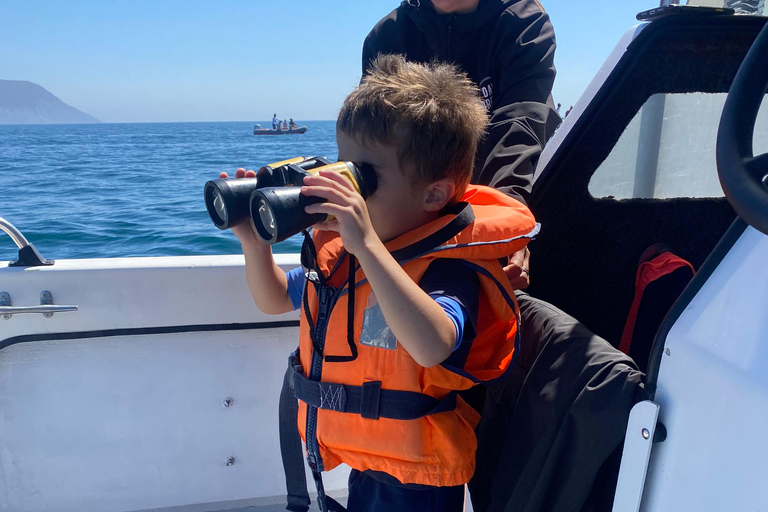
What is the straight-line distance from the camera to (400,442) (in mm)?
1223

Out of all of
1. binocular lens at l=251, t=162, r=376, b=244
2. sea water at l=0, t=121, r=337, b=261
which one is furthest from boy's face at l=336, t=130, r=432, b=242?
sea water at l=0, t=121, r=337, b=261

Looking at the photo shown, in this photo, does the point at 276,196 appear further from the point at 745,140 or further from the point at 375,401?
the point at 745,140

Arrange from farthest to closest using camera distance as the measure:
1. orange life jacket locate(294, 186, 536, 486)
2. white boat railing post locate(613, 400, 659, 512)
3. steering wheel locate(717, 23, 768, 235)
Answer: orange life jacket locate(294, 186, 536, 486), white boat railing post locate(613, 400, 659, 512), steering wheel locate(717, 23, 768, 235)

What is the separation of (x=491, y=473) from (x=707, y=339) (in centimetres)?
Answer: 70

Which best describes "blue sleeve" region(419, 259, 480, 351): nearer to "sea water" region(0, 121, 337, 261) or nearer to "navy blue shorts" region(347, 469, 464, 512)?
"navy blue shorts" region(347, 469, 464, 512)

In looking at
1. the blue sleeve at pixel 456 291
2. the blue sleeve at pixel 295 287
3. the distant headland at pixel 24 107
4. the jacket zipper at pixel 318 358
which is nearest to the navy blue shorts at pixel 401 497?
the jacket zipper at pixel 318 358

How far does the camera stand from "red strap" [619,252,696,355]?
4.93ft

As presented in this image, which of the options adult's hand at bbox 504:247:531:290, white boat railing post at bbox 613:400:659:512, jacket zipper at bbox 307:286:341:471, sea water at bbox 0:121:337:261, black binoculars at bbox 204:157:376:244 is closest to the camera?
white boat railing post at bbox 613:400:659:512

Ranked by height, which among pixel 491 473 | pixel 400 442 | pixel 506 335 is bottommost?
pixel 491 473

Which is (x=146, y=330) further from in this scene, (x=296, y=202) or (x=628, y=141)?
(x=628, y=141)

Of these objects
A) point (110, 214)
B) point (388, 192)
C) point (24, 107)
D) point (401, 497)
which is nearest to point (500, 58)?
point (388, 192)

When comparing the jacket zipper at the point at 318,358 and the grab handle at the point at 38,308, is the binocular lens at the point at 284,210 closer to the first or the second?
the jacket zipper at the point at 318,358

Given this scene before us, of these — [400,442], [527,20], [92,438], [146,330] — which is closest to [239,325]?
[146,330]

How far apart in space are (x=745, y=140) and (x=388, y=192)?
656 millimetres
